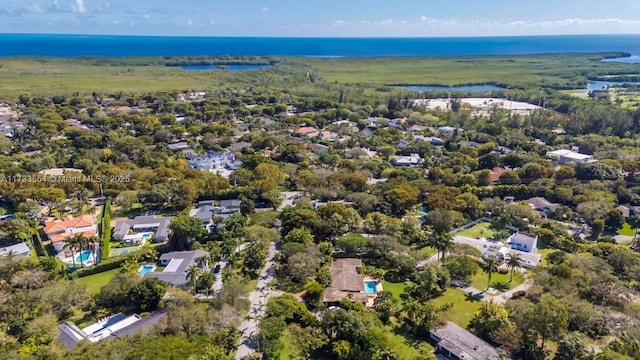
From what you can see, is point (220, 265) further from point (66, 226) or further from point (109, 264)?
point (66, 226)

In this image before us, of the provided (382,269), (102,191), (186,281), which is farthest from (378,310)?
(102,191)

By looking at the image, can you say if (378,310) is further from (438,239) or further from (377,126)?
(377,126)

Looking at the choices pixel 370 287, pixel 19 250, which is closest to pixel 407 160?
pixel 370 287

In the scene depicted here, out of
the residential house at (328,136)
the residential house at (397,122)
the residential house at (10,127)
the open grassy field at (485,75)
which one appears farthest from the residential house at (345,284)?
the open grassy field at (485,75)

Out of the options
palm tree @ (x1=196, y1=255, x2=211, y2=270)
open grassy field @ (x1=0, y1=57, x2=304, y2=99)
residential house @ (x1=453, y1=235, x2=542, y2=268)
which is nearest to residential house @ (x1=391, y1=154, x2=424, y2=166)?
residential house @ (x1=453, y1=235, x2=542, y2=268)

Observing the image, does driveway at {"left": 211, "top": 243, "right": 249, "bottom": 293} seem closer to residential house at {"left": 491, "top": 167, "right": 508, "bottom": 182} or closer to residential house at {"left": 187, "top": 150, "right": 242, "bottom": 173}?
residential house at {"left": 187, "top": 150, "right": 242, "bottom": 173}

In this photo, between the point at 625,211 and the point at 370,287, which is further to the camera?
the point at 625,211

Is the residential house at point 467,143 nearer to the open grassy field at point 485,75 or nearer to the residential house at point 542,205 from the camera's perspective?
the residential house at point 542,205
